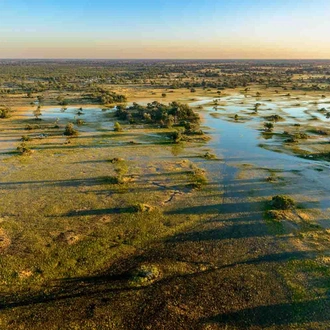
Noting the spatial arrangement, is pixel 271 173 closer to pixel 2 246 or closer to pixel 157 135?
pixel 157 135

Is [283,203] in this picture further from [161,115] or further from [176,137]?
[161,115]

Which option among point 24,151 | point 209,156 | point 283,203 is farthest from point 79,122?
point 283,203

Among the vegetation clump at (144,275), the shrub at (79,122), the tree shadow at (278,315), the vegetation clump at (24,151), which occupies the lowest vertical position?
the tree shadow at (278,315)

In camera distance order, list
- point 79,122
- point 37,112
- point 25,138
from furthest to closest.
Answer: point 37,112, point 79,122, point 25,138

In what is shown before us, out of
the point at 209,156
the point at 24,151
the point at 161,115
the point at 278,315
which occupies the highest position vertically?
the point at 161,115

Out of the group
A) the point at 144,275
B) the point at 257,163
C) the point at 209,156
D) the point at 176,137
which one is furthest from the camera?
the point at 176,137

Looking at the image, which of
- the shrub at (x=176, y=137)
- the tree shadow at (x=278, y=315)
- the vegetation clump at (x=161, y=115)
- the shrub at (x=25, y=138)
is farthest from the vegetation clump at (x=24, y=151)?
the tree shadow at (x=278, y=315)

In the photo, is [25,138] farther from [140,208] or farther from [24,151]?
[140,208]

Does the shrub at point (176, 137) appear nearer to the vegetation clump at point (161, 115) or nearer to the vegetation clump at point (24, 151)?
the vegetation clump at point (161, 115)

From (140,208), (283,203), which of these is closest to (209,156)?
(283,203)

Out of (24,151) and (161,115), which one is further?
(161,115)

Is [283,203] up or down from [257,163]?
up

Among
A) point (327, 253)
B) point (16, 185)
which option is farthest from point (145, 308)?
point (16, 185)
